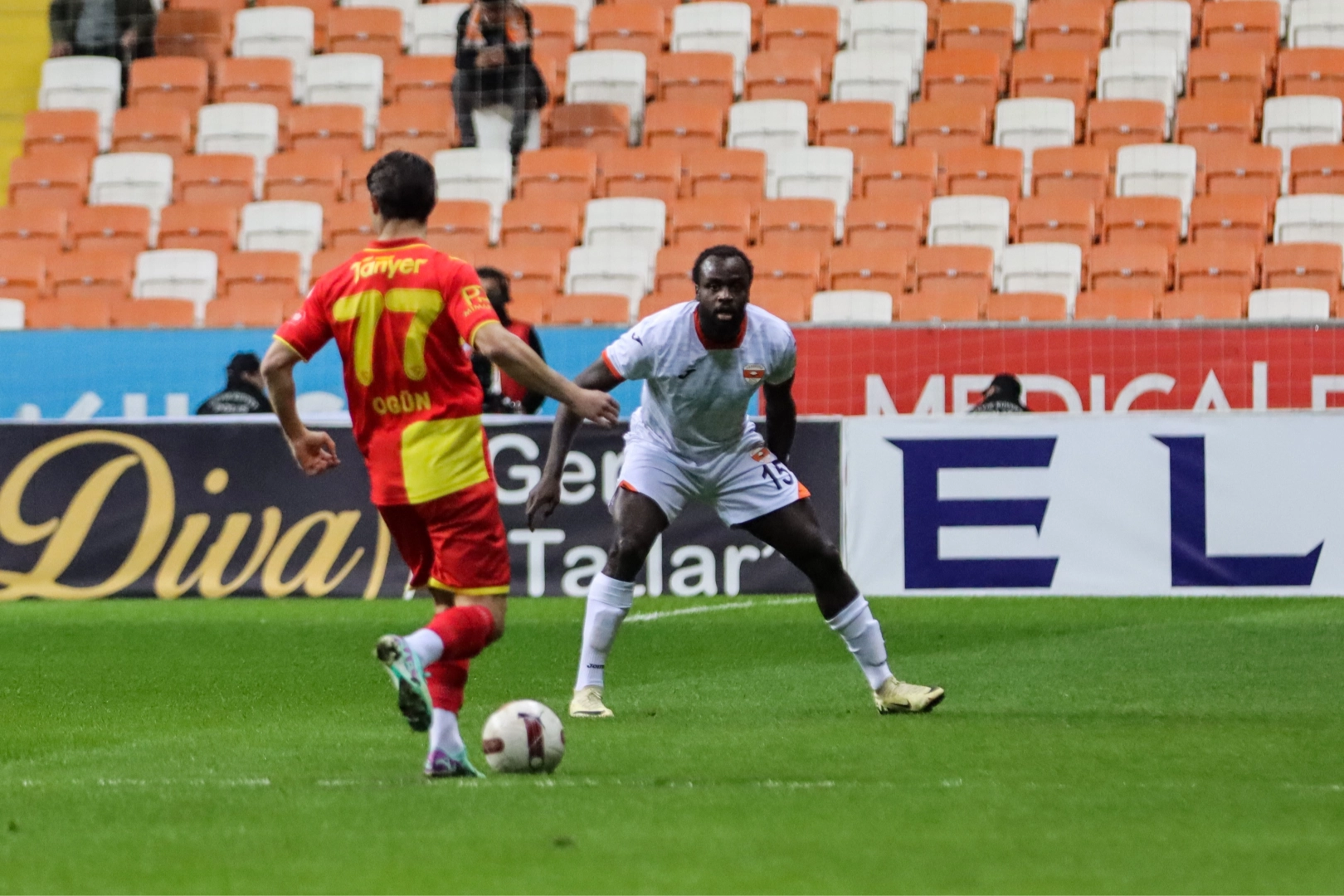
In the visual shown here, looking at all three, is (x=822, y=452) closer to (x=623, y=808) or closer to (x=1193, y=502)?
(x=1193, y=502)

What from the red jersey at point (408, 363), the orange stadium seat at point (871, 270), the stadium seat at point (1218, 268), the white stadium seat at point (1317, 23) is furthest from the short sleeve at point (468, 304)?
the white stadium seat at point (1317, 23)

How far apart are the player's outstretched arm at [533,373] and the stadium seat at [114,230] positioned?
14.5 meters

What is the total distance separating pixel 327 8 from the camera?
876 inches

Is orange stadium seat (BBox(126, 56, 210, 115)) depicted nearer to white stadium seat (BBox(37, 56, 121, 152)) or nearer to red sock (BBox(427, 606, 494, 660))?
white stadium seat (BBox(37, 56, 121, 152))

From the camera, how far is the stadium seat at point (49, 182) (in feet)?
66.8

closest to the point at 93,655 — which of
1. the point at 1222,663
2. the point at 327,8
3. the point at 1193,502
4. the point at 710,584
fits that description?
the point at 710,584

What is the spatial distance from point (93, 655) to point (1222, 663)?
5.84 meters

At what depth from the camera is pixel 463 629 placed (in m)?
5.96

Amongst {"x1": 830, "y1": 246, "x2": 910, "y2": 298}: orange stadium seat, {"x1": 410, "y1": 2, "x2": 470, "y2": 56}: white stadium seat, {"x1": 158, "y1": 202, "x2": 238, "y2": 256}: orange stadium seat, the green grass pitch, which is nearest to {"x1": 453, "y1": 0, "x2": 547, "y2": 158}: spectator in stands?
{"x1": 410, "y1": 2, "x2": 470, "y2": 56}: white stadium seat

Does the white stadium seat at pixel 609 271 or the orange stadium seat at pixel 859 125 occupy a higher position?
the orange stadium seat at pixel 859 125

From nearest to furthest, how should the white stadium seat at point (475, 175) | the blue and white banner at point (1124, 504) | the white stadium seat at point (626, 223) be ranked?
the blue and white banner at point (1124, 504) → the white stadium seat at point (626, 223) → the white stadium seat at point (475, 175)

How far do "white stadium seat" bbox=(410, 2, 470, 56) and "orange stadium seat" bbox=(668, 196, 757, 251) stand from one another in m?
4.32

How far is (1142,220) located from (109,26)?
11.3 metres

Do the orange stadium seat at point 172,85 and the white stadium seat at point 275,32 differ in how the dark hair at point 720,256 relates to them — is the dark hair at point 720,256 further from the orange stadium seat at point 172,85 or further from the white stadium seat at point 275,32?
the white stadium seat at point 275,32
